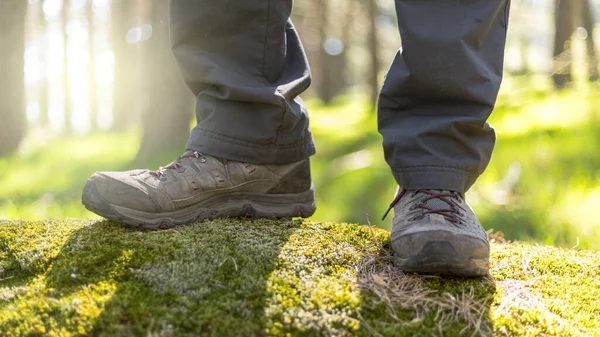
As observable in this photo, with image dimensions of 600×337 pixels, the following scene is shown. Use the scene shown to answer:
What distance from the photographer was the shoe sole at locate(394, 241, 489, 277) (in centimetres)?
146

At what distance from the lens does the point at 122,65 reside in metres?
16.0

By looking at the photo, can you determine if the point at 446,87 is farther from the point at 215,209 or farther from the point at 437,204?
the point at 215,209

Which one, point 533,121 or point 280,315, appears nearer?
point 280,315

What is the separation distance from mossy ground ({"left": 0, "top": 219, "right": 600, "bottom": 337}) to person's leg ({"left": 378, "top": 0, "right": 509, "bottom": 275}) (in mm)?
164

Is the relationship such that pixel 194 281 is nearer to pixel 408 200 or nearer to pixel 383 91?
pixel 408 200

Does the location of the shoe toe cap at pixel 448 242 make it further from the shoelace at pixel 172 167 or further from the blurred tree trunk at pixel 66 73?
the blurred tree trunk at pixel 66 73

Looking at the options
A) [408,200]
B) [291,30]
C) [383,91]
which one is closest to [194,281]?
[408,200]

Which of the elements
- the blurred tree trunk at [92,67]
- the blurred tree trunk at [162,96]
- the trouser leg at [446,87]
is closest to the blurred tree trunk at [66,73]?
the blurred tree trunk at [92,67]

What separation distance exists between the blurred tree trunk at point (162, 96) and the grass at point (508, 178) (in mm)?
257

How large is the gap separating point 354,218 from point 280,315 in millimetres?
3209

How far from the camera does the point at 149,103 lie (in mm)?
6441

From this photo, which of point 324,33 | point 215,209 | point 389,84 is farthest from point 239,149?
point 324,33

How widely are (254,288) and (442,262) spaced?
56 centimetres

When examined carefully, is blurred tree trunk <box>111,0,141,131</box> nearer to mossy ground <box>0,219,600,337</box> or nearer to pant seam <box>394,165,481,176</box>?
mossy ground <box>0,219,600,337</box>
